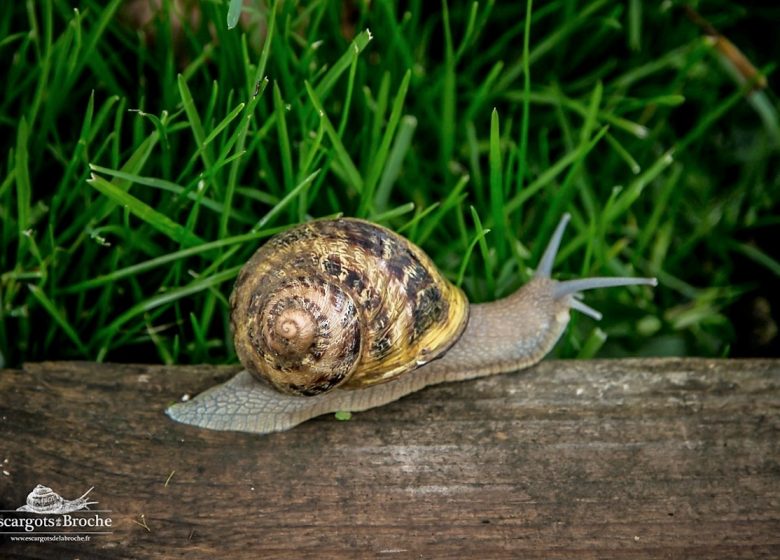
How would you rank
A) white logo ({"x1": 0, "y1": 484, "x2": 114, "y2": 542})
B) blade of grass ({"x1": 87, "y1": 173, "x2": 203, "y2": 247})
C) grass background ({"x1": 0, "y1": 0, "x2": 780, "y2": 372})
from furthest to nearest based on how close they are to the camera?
1. grass background ({"x1": 0, "y1": 0, "x2": 780, "y2": 372})
2. blade of grass ({"x1": 87, "y1": 173, "x2": 203, "y2": 247})
3. white logo ({"x1": 0, "y1": 484, "x2": 114, "y2": 542})

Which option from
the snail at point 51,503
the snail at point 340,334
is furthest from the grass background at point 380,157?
the snail at point 51,503

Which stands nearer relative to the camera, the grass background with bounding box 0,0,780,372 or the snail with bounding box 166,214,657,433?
the snail with bounding box 166,214,657,433

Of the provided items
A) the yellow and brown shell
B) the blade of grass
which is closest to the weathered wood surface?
the yellow and brown shell

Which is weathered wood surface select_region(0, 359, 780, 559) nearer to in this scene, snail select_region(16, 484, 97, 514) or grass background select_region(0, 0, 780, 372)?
snail select_region(16, 484, 97, 514)

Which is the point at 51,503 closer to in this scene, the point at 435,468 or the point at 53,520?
the point at 53,520

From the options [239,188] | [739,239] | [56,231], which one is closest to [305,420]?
[239,188]

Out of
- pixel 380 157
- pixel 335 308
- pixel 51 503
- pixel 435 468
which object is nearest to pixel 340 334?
pixel 335 308

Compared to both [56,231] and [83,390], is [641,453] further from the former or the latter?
[56,231]

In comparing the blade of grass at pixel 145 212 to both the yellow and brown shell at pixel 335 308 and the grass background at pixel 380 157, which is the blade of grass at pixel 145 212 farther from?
the yellow and brown shell at pixel 335 308
